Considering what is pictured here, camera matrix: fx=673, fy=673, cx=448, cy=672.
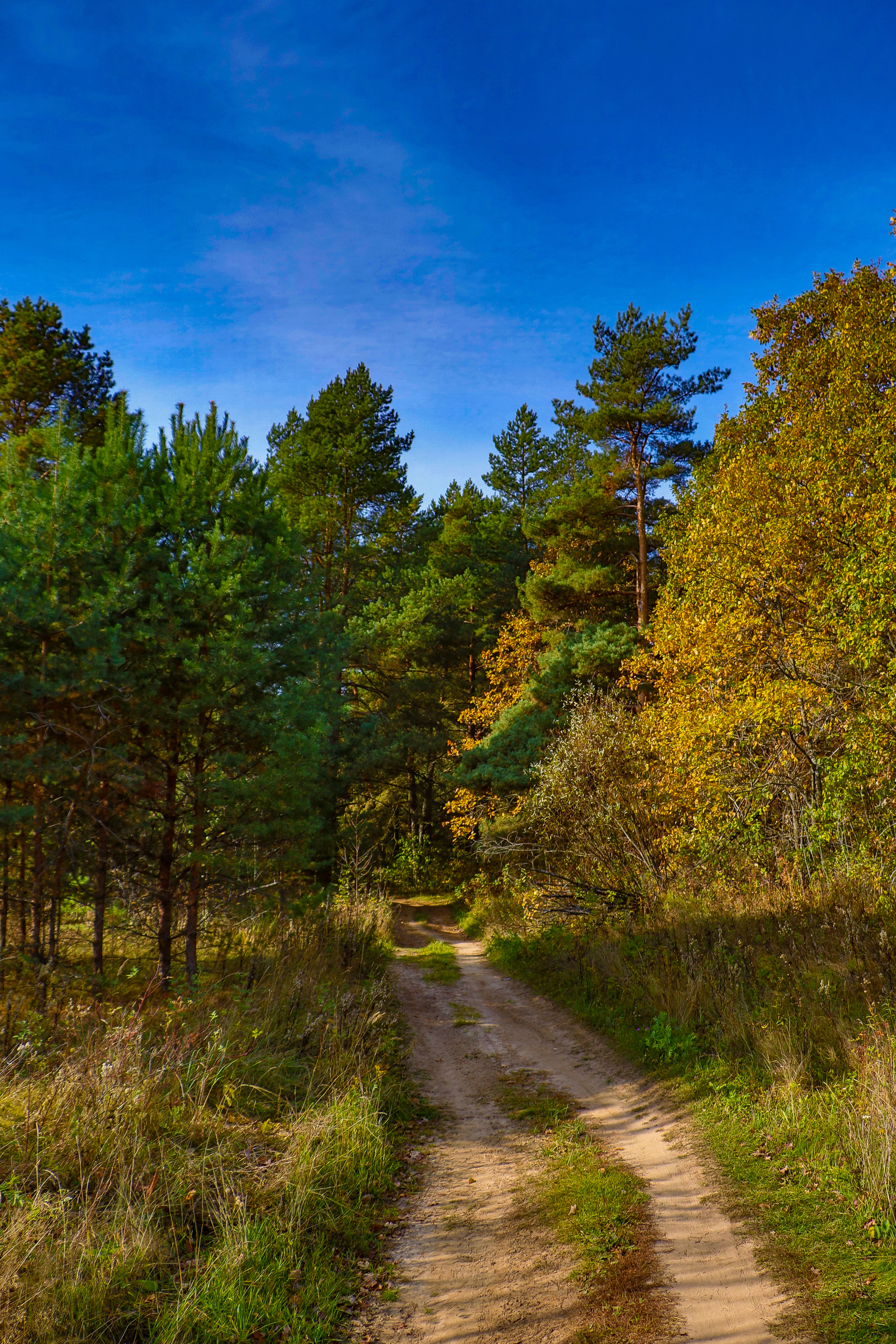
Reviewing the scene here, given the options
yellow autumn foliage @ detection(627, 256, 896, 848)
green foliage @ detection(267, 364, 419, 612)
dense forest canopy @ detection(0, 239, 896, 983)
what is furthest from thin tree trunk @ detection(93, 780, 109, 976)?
green foliage @ detection(267, 364, 419, 612)

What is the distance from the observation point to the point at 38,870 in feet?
27.9

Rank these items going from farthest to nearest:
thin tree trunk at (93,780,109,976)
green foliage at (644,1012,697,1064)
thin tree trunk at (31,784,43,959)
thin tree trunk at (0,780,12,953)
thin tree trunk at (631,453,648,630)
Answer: thin tree trunk at (631,453,648,630) < thin tree trunk at (93,780,109,976) < thin tree trunk at (0,780,12,953) < thin tree trunk at (31,784,43,959) < green foliage at (644,1012,697,1064)

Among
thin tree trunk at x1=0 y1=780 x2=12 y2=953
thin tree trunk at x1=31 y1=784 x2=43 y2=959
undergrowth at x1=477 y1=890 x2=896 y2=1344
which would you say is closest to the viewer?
undergrowth at x1=477 y1=890 x2=896 y2=1344

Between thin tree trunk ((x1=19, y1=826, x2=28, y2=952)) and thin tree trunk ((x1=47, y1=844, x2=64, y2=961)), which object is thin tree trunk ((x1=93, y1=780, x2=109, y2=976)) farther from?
thin tree trunk ((x1=19, y1=826, x2=28, y2=952))

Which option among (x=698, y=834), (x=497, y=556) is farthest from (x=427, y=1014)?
(x=497, y=556)

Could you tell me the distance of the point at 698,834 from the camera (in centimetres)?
1078

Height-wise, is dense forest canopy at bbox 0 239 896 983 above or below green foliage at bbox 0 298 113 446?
below

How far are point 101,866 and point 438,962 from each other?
878 cm

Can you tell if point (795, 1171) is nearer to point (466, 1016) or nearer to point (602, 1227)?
point (602, 1227)

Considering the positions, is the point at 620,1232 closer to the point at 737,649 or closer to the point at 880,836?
the point at 880,836

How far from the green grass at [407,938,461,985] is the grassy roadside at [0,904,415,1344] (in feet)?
21.3

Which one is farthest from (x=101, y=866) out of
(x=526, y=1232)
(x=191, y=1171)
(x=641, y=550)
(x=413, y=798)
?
(x=413, y=798)

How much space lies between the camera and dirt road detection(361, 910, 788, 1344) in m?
3.62

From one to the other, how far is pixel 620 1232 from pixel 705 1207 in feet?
2.17
